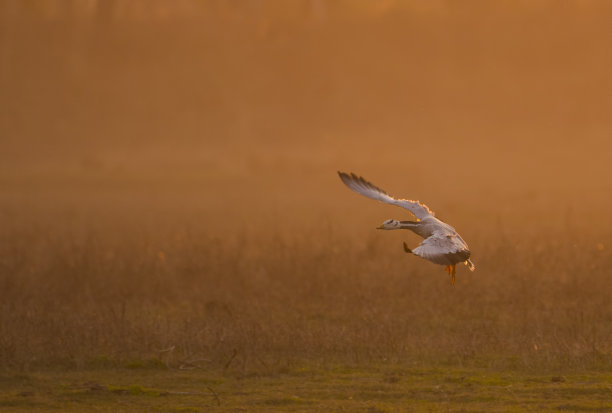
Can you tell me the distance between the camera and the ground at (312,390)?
41.0 ft

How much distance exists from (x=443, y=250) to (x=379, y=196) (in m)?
2.72

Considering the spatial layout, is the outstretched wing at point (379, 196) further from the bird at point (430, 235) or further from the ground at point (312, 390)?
the ground at point (312, 390)

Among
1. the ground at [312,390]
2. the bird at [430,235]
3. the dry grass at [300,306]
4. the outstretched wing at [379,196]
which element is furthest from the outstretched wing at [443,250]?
the dry grass at [300,306]

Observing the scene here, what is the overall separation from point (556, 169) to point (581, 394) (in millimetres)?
68569

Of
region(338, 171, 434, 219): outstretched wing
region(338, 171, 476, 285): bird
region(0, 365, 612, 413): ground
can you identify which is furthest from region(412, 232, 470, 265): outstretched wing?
region(0, 365, 612, 413): ground

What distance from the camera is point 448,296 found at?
19.4 metres

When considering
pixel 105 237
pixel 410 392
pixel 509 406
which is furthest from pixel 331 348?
pixel 105 237

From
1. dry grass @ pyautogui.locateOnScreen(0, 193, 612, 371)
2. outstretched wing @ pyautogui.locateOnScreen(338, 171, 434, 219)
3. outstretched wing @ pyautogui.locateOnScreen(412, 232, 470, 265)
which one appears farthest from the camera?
dry grass @ pyautogui.locateOnScreen(0, 193, 612, 371)

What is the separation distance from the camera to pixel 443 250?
35.7ft

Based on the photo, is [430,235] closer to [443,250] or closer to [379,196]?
[443,250]

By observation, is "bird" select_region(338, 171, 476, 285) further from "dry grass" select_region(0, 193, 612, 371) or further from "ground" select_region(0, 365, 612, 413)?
"dry grass" select_region(0, 193, 612, 371)

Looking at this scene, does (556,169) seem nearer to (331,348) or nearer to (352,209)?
(352,209)

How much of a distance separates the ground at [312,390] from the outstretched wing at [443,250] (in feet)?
6.81

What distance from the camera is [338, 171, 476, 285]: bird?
10.7m
